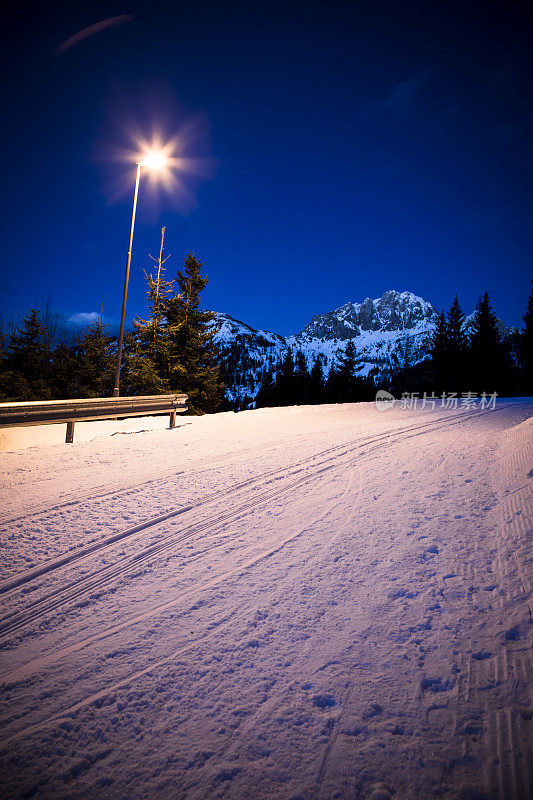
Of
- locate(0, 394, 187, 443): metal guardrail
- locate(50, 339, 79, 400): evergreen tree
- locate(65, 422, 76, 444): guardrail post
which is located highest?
locate(50, 339, 79, 400): evergreen tree

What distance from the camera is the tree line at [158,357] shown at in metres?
20.0

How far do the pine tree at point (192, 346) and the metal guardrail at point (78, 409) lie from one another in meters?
10.5

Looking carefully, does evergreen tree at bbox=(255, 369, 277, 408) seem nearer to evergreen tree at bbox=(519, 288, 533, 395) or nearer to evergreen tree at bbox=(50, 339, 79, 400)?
evergreen tree at bbox=(50, 339, 79, 400)

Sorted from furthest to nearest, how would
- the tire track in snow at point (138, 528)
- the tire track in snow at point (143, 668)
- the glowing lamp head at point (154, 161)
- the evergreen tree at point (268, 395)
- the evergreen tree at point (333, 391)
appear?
1. the evergreen tree at point (268, 395)
2. the evergreen tree at point (333, 391)
3. the glowing lamp head at point (154, 161)
4. the tire track in snow at point (138, 528)
5. the tire track in snow at point (143, 668)

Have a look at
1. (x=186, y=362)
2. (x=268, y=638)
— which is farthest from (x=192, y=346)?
(x=268, y=638)

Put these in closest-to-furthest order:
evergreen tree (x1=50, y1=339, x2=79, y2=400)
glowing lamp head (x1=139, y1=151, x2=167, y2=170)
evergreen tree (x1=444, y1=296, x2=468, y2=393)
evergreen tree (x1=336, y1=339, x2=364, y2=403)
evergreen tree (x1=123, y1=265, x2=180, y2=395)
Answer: glowing lamp head (x1=139, y1=151, x2=167, y2=170) < evergreen tree (x1=123, y1=265, x2=180, y2=395) < evergreen tree (x1=50, y1=339, x2=79, y2=400) < evergreen tree (x1=444, y1=296, x2=468, y2=393) < evergreen tree (x1=336, y1=339, x2=364, y2=403)

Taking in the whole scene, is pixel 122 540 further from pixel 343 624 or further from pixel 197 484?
→ pixel 343 624

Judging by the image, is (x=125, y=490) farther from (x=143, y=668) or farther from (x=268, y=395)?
(x=268, y=395)

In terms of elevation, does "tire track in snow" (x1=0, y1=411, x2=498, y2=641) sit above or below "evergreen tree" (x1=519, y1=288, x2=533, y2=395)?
below

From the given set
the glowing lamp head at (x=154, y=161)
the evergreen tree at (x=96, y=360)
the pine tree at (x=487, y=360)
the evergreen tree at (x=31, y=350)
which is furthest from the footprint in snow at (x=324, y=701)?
the pine tree at (x=487, y=360)

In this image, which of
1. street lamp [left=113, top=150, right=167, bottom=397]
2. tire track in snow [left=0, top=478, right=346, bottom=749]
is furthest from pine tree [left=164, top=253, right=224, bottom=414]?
tire track in snow [left=0, top=478, right=346, bottom=749]

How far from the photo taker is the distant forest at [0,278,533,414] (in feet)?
67.8

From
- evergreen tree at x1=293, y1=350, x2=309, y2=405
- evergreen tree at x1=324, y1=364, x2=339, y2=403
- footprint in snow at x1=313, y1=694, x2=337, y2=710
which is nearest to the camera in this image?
footprint in snow at x1=313, y1=694, x2=337, y2=710

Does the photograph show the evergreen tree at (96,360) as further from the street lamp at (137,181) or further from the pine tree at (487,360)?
the pine tree at (487,360)
